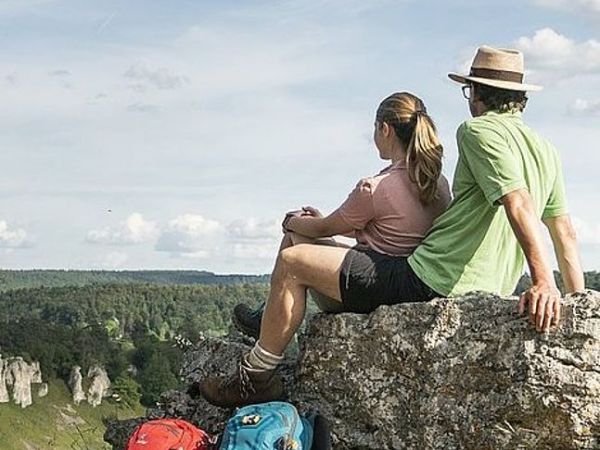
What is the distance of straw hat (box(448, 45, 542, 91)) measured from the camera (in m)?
7.32

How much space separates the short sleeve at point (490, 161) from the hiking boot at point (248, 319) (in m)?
2.09

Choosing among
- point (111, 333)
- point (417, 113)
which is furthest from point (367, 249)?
point (111, 333)

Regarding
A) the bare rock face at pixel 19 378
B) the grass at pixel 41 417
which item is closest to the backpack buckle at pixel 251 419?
the grass at pixel 41 417

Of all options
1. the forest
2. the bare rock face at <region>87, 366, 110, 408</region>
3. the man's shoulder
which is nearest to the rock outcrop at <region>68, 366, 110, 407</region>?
the bare rock face at <region>87, 366, 110, 408</region>

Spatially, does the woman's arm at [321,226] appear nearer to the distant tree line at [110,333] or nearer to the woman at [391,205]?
the woman at [391,205]

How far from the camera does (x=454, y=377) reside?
711cm

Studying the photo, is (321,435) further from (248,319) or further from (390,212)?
(390,212)

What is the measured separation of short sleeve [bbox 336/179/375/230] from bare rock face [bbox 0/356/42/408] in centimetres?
15404

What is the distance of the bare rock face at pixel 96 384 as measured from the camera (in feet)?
475

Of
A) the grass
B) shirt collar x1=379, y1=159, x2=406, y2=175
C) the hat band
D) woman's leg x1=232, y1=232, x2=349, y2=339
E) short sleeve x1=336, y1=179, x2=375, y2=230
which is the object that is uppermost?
the hat band

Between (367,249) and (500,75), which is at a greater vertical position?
(500,75)

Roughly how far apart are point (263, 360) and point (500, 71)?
2.54 metres

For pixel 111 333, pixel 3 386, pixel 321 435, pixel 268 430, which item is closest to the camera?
pixel 268 430

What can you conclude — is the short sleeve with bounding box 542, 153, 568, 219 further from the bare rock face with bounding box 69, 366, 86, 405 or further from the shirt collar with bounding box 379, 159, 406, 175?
the bare rock face with bounding box 69, 366, 86, 405
